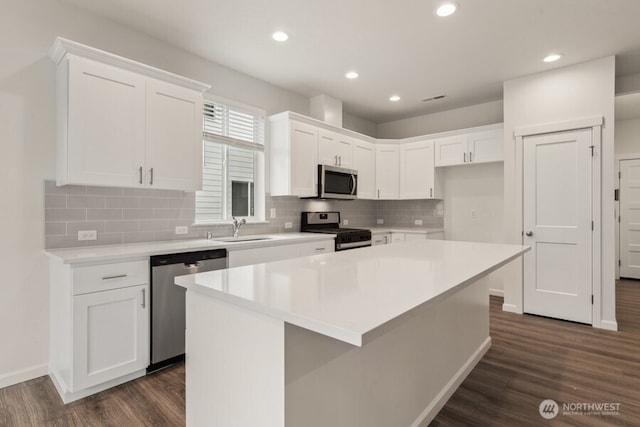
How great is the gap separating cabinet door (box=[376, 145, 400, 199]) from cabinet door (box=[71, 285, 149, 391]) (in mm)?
3759

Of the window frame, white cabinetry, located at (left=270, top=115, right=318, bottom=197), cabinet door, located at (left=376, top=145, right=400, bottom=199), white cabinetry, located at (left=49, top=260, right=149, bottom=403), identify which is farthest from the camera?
cabinet door, located at (left=376, top=145, right=400, bottom=199)

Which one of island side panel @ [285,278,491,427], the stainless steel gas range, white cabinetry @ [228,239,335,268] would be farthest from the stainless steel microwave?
island side panel @ [285,278,491,427]

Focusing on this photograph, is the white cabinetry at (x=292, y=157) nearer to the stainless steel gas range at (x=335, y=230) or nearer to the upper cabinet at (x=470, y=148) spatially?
the stainless steel gas range at (x=335, y=230)

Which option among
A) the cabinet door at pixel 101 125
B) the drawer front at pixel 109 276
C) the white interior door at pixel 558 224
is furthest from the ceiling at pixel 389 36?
the drawer front at pixel 109 276

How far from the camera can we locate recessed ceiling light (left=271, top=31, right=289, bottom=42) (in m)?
2.90

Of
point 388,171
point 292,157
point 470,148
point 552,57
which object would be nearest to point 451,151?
point 470,148

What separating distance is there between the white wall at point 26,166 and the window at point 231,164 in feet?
4.13

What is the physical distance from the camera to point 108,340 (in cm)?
220

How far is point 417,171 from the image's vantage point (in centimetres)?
505

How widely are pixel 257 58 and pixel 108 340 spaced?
9.23 ft

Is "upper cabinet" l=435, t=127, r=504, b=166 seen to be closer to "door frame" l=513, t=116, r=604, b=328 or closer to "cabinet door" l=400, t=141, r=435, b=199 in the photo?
"cabinet door" l=400, t=141, r=435, b=199

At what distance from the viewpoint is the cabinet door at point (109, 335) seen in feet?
6.82

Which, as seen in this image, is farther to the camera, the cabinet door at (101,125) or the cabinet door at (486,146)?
the cabinet door at (486,146)

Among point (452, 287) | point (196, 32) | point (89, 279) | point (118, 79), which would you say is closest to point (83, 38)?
point (118, 79)
